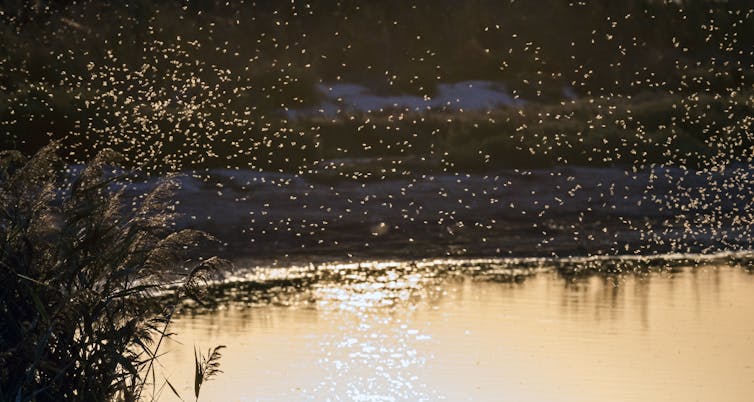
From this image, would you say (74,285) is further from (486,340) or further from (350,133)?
(350,133)

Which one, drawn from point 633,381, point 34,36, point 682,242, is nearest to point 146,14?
point 34,36

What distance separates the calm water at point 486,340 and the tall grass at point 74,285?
9.20 ft

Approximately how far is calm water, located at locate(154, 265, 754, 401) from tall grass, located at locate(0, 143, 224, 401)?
2804mm

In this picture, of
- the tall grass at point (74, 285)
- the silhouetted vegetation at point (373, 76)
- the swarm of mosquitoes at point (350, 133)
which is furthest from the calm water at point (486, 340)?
the silhouetted vegetation at point (373, 76)

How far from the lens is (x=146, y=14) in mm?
37344

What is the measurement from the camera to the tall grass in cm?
827

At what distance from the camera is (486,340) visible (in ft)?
45.2

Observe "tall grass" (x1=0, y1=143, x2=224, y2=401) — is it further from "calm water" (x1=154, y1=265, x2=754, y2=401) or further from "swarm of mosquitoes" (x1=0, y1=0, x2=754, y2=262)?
"swarm of mosquitoes" (x1=0, y1=0, x2=754, y2=262)

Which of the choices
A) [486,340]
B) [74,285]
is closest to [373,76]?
[486,340]

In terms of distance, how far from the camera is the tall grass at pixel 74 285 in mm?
8266

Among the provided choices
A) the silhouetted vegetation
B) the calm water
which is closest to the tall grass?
the calm water

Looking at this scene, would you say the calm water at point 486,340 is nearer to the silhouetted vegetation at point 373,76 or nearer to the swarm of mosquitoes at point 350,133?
the swarm of mosquitoes at point 350,133

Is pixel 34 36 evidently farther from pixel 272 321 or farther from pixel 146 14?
pixel 272 321

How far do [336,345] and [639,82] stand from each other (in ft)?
90.1
